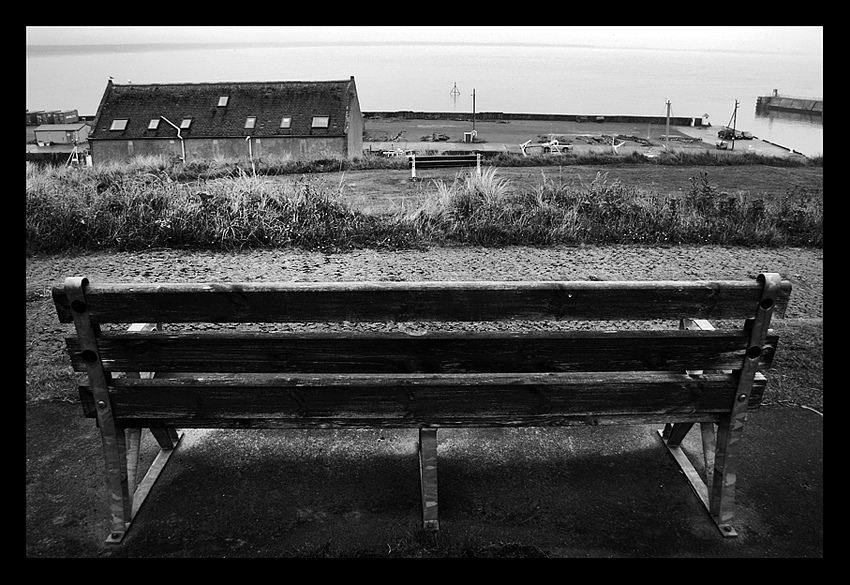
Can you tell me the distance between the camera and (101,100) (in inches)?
2116

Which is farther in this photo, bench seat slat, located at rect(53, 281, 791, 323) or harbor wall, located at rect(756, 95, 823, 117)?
harbor wall, located at rect(756, 95, 823, 117)

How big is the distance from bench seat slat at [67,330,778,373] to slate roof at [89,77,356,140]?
4912 cm

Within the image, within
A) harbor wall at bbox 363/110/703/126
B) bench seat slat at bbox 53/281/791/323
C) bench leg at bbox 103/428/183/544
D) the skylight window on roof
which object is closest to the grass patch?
bench seat slat at bbox 53/281/791/323

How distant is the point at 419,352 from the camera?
2914 mm

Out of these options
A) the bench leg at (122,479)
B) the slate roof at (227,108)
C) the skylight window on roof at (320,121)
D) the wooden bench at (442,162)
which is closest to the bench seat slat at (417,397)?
the bench leg at (122,479)

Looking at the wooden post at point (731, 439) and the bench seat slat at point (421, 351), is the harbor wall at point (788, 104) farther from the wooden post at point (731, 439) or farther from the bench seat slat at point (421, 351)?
the bench seat slat at point (421, 351)

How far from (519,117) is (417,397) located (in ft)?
361

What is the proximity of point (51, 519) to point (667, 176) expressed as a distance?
57.8ft

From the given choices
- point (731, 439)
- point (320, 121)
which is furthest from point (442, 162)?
point (320, 121)

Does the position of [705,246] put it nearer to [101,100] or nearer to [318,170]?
[318,170]

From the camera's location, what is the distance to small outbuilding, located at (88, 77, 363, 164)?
50469mm

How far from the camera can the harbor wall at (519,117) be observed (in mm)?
102438

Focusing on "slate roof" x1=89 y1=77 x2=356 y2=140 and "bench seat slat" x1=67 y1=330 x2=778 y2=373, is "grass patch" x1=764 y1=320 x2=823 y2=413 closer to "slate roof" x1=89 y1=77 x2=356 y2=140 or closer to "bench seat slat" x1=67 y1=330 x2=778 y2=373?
"bench seat slat" x1=67 y1=330 x2=778 y2=373

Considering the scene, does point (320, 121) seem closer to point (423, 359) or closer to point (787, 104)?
point (423, 359)
